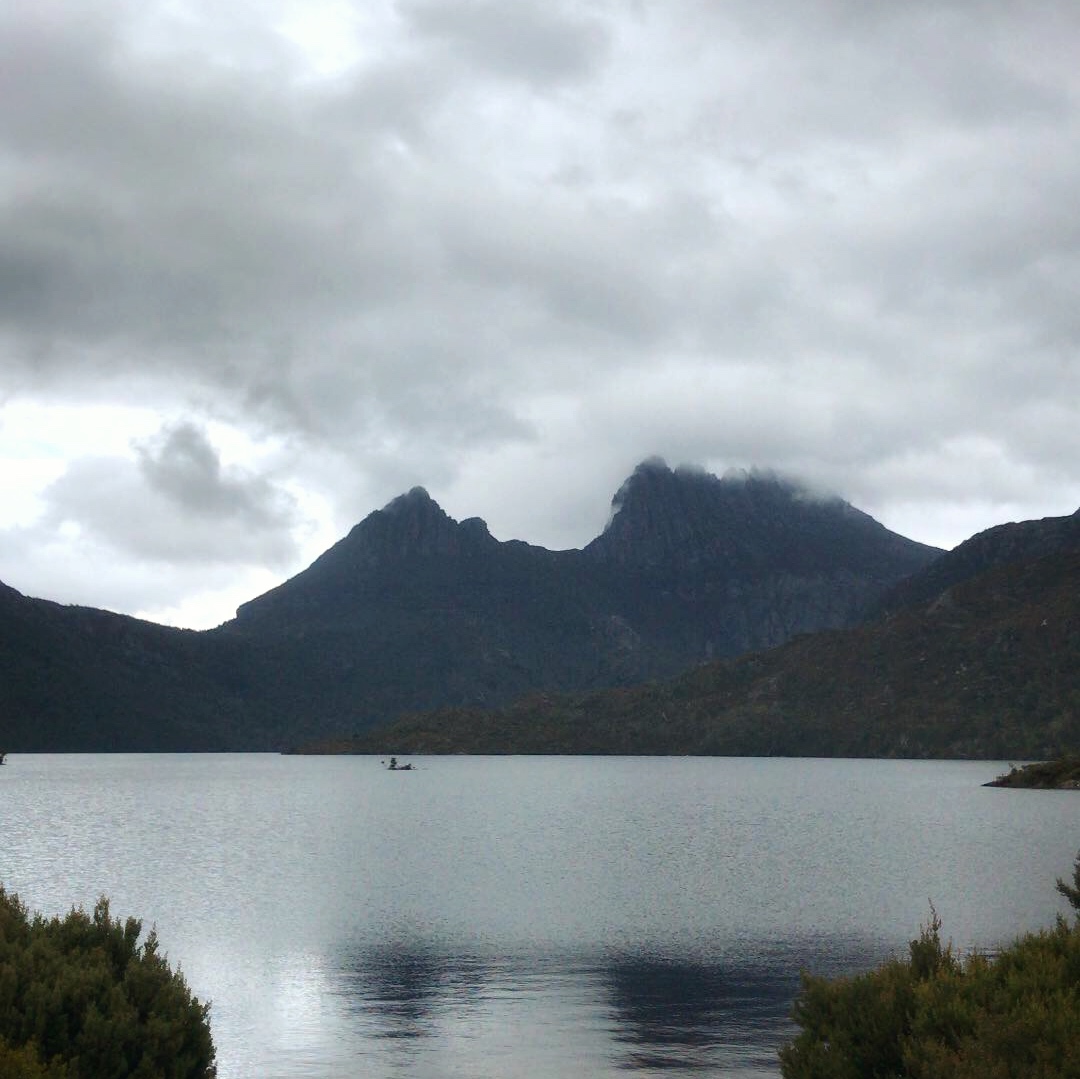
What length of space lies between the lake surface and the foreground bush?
9631 mm

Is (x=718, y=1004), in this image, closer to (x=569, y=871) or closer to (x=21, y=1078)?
(x=21, y=1078)

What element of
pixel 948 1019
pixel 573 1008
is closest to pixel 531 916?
pixel 573 1008

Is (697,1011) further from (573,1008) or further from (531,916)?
(531,916)

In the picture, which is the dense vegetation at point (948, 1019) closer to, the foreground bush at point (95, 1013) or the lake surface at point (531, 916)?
the lake surface at point (531, 916)

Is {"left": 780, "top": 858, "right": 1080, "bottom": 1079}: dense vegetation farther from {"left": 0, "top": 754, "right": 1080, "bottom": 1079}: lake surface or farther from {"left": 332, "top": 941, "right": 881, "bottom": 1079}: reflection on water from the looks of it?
{"left": 0, "top": 754, "right": 1080, "bottom": 1079}: lake surface

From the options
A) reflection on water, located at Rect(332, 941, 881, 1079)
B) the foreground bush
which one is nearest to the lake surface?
reflection on water, located at Rect(332, 941, 881, 1079)

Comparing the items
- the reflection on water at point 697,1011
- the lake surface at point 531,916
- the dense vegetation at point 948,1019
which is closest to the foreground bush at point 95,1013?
the lake surface at point 531,916

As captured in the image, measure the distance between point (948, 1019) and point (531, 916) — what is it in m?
40.5

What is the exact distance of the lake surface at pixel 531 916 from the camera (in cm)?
3303

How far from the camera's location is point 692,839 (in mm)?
100000

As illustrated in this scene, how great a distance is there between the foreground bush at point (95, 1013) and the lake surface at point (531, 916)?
9.63 meters

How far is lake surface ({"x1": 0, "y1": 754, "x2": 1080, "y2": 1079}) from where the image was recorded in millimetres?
33031

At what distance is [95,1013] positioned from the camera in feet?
62.5

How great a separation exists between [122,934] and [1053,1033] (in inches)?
627
